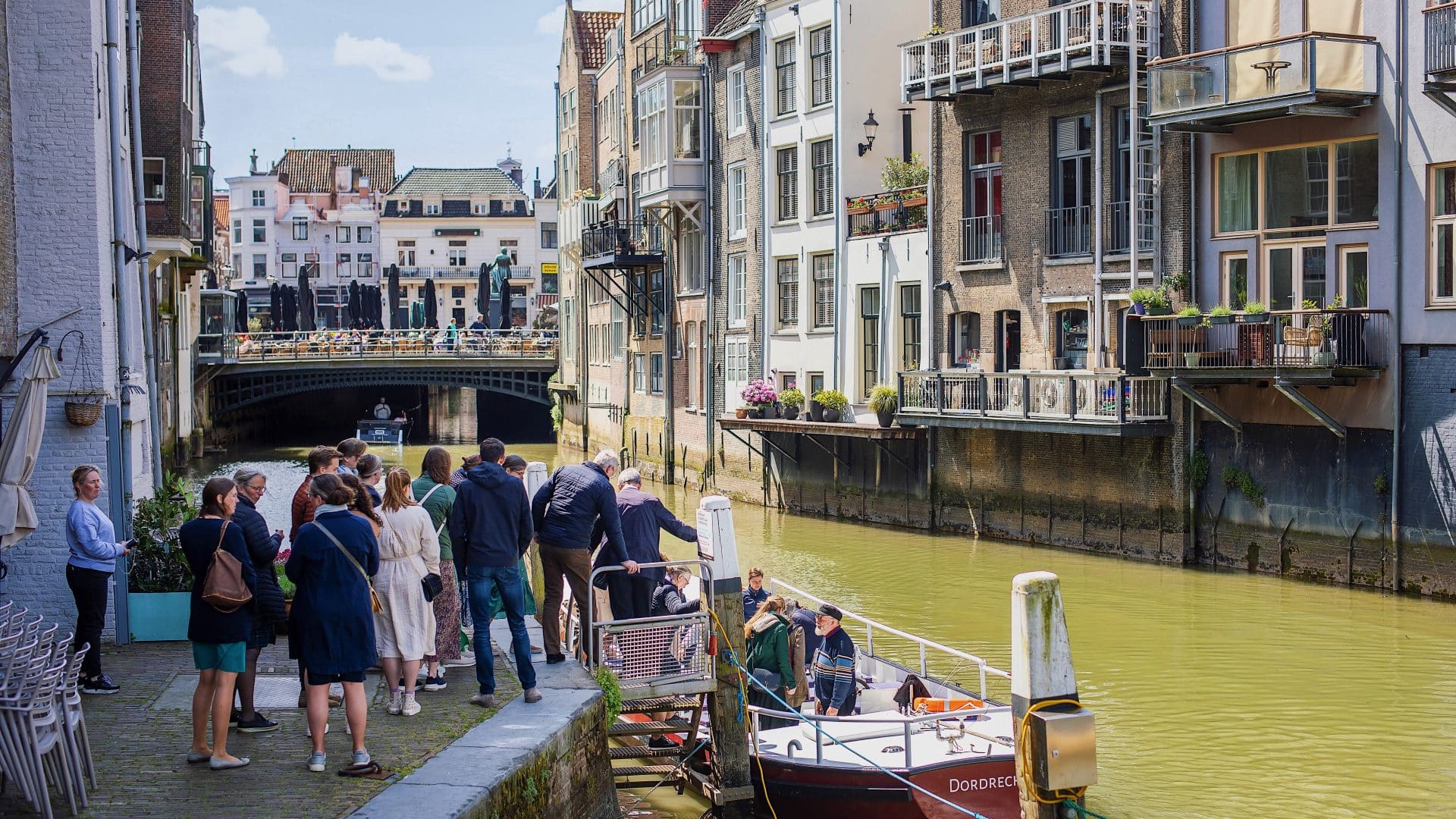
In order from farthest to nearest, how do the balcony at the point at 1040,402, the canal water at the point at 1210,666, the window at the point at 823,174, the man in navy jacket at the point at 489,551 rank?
the window at the point at 823,174 < the balcony at the point at 1040,402 < the canal water at the point at 1210,666 < the man in navy jacket at the point at 489,551

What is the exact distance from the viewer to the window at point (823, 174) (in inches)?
1396

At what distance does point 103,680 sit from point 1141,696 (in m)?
10.8

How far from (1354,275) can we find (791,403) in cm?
1384

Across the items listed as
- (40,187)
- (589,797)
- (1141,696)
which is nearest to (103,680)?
(589,797)

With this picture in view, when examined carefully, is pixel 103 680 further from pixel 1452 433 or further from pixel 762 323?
pixel 762 323

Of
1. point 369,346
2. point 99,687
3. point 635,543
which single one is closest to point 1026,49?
point 635,543

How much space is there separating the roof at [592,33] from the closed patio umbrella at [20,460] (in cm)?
4807

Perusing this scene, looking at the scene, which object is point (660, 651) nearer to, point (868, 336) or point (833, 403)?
point (833, 403)

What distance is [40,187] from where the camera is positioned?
45.9 ft

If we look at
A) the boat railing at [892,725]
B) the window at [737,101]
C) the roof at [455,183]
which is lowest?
the boat railing at [892,725]

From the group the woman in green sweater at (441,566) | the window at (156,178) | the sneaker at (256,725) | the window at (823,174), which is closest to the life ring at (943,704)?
the woman in green sweater at (441,566)

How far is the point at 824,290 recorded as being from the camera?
35875 millimetres

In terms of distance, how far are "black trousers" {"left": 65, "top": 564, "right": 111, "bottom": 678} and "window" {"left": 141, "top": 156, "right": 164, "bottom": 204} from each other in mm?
22289

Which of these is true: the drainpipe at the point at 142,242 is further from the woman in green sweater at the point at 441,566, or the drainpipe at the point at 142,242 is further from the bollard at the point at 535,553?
the woman in green sweater at the point at 441,566
